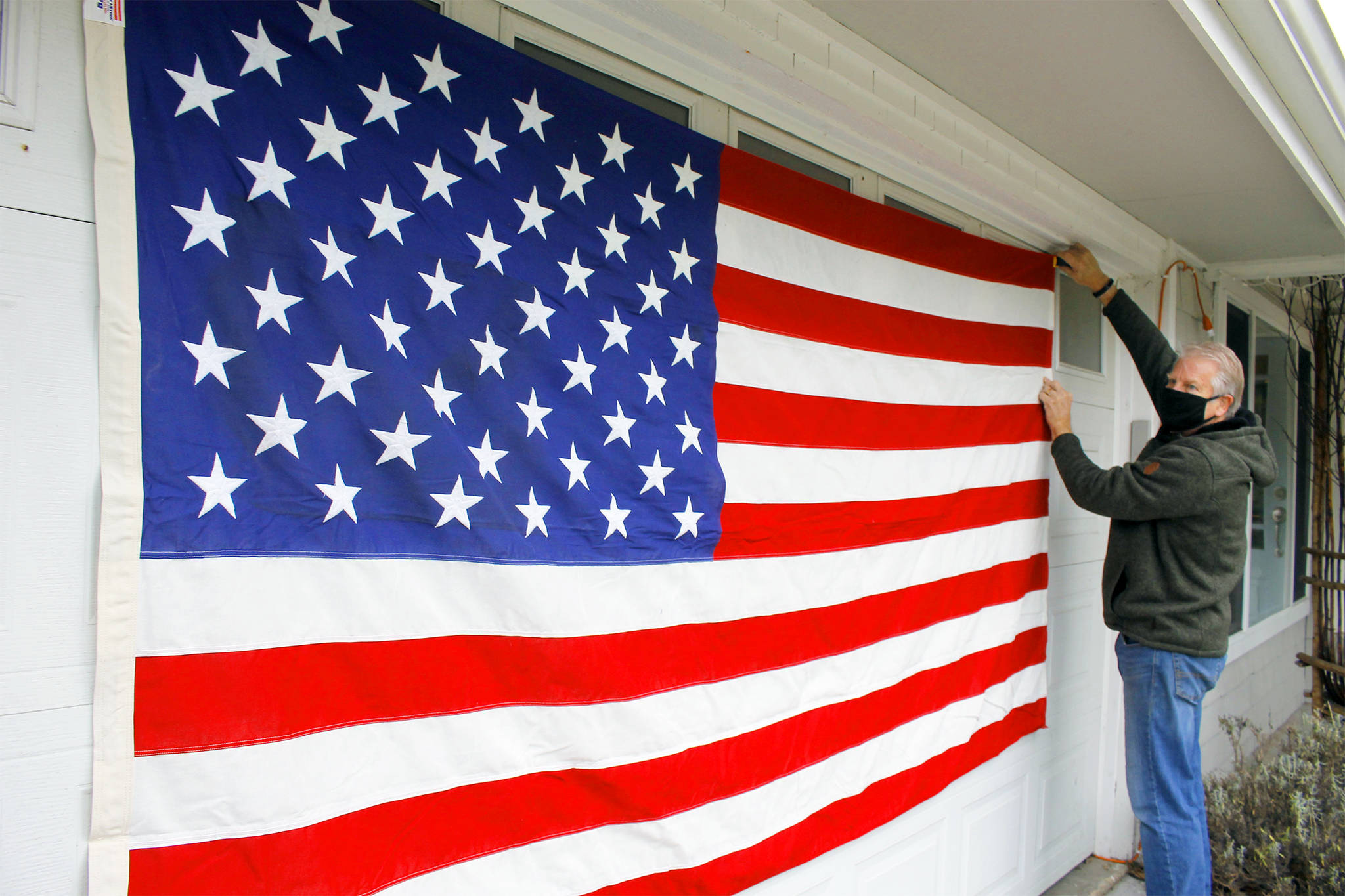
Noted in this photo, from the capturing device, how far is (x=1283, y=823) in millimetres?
3223

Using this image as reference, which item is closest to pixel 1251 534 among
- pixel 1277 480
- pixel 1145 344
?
pixel 1277 480

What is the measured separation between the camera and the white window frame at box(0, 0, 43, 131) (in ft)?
3.10

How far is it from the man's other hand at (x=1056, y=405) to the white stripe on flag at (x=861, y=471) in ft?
0.39

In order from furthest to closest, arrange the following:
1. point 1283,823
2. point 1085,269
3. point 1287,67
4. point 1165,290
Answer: point 1165,290
point 1283,823
point 1085,269
point 1287,67

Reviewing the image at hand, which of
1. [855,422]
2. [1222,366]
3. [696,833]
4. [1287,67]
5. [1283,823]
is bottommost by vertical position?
[1283,823]

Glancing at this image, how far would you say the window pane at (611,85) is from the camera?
1.55 meters

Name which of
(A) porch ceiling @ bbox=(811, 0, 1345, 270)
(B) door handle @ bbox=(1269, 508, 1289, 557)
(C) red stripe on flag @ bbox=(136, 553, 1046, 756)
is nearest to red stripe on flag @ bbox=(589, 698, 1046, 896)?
(C) red stripe on flag @ bbox=(136, 553, 1046, 756)

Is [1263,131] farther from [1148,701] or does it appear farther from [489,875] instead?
[489,875]

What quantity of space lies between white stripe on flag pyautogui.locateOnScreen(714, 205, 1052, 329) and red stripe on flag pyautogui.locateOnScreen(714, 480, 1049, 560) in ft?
1.98

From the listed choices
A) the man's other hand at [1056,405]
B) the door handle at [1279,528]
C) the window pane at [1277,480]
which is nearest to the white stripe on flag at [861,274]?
the man's other hand at [1056,405]

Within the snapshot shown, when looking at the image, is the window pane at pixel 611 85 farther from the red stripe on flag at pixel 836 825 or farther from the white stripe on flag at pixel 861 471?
the red stripe on flag at pixel 836 825

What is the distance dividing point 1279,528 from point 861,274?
17.5 ft

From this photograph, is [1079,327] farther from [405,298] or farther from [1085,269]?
[405,298]

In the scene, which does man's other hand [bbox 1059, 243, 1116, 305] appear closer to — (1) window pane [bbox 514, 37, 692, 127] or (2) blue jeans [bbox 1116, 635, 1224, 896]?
(2) blue jeans [bbox 1116, 635, 1224, 896]
